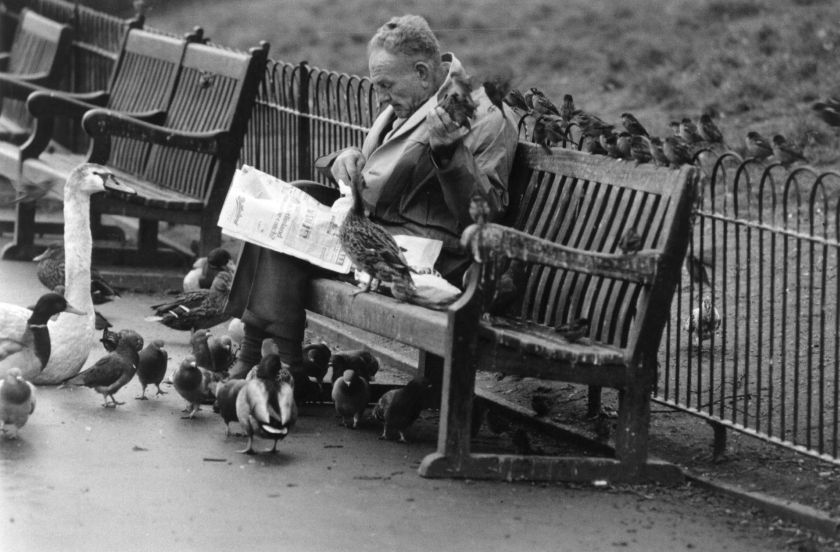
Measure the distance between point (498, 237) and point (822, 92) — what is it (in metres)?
9.21

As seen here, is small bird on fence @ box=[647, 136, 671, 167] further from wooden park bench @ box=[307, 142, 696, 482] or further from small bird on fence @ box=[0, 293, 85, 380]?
small bird on fence @ box=[0, 293, 85, 380]

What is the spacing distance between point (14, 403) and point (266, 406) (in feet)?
3.70

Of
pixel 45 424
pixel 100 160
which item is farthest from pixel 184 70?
pixel 45 424

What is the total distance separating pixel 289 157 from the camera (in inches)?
451

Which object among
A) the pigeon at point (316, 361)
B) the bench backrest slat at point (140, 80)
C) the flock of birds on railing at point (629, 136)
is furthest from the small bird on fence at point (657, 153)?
the bench backrest slat at point (140, 80)

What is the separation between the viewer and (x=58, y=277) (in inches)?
424

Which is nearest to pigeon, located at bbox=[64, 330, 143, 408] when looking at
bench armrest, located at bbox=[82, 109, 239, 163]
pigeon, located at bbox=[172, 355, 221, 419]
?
pigeon, located at bbox=[172, 355, 221, 419]

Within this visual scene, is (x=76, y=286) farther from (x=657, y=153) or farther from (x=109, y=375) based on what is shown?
(x=657, y=153)

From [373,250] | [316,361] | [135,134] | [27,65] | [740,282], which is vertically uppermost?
[27,65]

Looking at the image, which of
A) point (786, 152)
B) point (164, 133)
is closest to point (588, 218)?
point (786, 152)

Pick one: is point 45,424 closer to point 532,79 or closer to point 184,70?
point 184,70

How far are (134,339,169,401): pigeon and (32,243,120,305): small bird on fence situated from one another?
2403 mm

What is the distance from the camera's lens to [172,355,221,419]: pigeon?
25.3ft

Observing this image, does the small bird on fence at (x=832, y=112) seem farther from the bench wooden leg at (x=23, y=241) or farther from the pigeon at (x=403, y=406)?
the bench wooden leg at (x=23, y=241)
